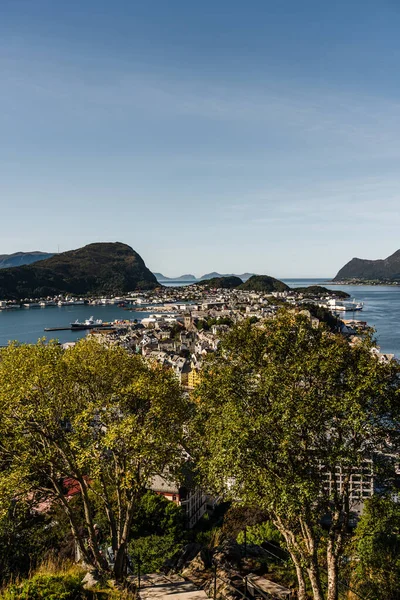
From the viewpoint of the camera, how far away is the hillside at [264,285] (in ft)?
438

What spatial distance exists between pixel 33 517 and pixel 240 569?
491 cm

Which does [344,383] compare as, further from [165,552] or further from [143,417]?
[165,552]

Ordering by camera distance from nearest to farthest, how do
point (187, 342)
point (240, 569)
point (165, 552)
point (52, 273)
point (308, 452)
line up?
point (308, 452)
point (240, 569)
point (165, 552)
point (187, 342)
point (52, 273)

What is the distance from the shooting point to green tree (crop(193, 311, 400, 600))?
4094 millimetres

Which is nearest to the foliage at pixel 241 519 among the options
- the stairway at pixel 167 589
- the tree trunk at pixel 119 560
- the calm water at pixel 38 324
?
the stairway at pixel 167 589

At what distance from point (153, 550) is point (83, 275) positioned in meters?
139

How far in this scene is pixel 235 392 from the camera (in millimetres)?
4930

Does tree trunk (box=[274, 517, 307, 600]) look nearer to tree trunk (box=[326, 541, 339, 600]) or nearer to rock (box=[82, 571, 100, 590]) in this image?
tree trunk (box=[326, 541, 339, 600])

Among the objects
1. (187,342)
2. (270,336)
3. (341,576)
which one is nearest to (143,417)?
(270,336)

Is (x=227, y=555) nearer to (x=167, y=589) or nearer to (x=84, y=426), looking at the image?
(x=167, y=589)

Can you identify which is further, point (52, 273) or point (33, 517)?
point (52, 273)

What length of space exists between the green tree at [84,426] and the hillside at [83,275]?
111634 millimetres

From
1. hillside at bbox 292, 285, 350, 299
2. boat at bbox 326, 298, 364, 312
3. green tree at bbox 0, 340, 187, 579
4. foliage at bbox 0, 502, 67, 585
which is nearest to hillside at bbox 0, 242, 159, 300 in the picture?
hillside at bbox 292, 285, 350, 299

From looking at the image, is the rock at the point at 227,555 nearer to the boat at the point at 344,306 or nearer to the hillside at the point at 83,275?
the boat at the point at 344,306
